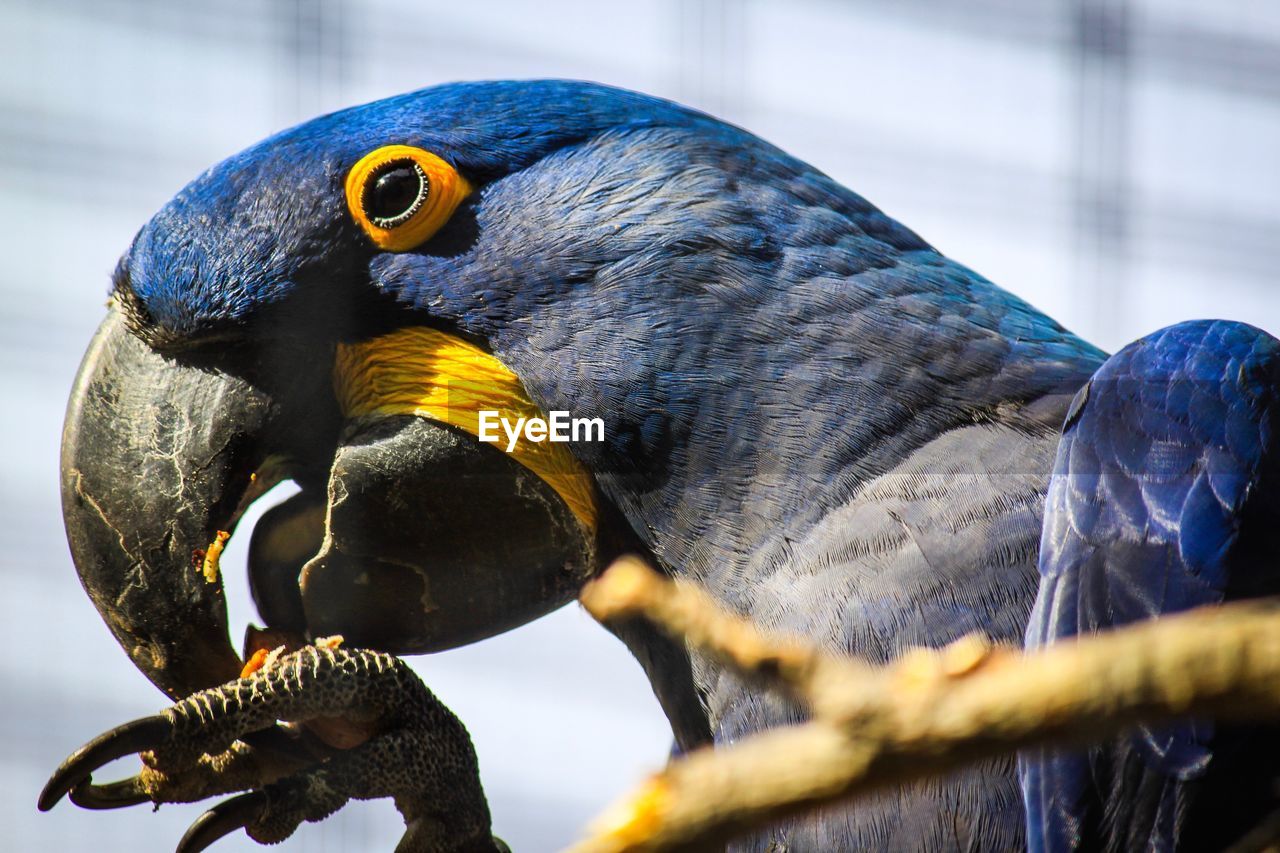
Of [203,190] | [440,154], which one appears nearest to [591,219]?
[440,154]

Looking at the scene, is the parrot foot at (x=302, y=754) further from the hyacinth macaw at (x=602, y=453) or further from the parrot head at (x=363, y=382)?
the parrot head at (x=363, y=382)

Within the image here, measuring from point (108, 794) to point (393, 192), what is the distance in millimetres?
809

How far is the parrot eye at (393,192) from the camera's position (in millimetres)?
1858

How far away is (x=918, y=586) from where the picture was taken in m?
1.54

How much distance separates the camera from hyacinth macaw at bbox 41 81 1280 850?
4.96 ft

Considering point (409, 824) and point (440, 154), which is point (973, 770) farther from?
point (440, 154)

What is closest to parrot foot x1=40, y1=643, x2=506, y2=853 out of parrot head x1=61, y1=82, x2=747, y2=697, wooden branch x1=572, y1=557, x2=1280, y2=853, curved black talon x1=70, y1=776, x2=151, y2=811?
curved black talon x1=70, y1=776, x2=151, y2=811

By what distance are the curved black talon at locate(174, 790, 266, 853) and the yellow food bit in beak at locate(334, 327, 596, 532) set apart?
497 millimetres

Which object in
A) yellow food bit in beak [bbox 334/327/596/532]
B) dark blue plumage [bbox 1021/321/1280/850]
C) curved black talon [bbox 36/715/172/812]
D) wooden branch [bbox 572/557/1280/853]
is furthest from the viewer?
yellow food bit in beak [bbox 334/327/596/532]

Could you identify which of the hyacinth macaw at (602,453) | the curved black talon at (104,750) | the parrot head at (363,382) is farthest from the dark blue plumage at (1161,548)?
the curved black talon at (104,750)

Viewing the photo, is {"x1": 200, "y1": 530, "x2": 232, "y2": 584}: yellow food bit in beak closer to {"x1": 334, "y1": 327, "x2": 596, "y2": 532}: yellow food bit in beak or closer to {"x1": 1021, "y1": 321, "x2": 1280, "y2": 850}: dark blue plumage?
{"x1": 334, "y1": 327, "x2": 596, "y2": 532}: yellow food bit in beak

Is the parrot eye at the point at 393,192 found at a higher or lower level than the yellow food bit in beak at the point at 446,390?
higher

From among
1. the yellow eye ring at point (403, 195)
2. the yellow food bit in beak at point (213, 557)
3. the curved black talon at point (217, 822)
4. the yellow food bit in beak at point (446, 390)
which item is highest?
the yellow eye ring at point (403, 195)

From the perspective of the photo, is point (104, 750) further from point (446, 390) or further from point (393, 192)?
point (393, 192)
